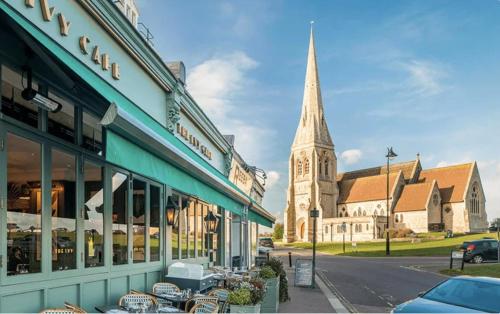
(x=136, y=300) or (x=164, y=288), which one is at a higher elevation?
(x=136, y=300)

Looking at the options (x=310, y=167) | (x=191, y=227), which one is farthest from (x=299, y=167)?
(x=191, y=227)

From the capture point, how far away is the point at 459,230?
297 ft

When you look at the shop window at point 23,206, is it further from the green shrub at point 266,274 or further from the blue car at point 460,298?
the green shrub at point 266,274

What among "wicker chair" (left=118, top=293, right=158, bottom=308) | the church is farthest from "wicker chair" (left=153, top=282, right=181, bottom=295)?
the church

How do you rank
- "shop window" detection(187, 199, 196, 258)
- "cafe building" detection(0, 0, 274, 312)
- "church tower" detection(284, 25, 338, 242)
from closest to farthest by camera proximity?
"cafe building" detection(0, 0, 274, 312)
"shop window" detection(187, 199, 196, 258)
"church tower" detection(284, 25, 338, 242)

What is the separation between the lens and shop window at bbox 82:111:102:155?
7.31 m

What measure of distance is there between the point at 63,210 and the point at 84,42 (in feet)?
7.63

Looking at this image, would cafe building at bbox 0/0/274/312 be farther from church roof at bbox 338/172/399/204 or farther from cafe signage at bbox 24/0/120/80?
church roof at bbox 338/172/399/204

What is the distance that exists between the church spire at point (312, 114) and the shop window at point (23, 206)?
110328 millimetres

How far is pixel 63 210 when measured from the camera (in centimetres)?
655

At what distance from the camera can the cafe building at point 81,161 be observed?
534 centimetres

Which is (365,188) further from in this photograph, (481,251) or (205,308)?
(205,308)

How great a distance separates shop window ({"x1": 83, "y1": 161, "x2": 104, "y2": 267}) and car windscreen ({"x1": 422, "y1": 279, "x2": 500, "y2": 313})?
6057 millimetres

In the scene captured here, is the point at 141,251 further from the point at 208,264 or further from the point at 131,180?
the point at 208,264
